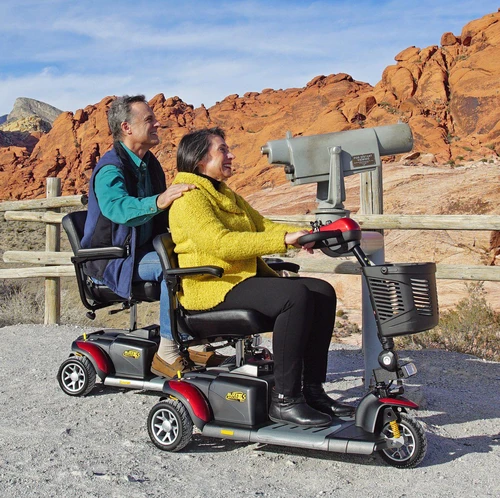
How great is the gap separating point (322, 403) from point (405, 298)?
0.74 meters

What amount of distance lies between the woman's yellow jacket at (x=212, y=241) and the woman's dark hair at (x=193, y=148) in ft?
0.29

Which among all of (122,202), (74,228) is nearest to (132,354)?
(74,228)

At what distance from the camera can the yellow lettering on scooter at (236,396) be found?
3195 mm

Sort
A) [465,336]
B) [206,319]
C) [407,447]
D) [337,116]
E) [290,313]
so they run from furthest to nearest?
[337,116] → [465,336] → [206,319] → [290,313] → [407,447]

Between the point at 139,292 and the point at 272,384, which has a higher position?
the point at 139,292

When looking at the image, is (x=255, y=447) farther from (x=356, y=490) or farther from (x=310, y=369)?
(x=356, y=490)

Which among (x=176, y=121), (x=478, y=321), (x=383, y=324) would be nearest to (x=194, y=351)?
(x=383, y=324)

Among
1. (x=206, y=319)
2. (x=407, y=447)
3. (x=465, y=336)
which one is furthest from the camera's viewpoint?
(x=465, y=336)

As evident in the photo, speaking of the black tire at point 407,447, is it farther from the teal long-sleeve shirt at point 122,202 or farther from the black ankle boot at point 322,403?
the teal long-sleeve shirt at point 122,202

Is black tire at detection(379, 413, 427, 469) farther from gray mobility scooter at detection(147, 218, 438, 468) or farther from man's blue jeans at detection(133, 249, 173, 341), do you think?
man's blue jeans at detection(133, 249, 173, 341)

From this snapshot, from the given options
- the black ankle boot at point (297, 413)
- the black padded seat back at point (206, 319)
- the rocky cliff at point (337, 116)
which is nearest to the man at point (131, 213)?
the black padded seat back at point (206, 319)

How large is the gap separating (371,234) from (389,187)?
46.3 ft

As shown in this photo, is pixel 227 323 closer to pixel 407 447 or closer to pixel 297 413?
pixel 297 413

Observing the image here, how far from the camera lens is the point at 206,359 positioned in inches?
168
